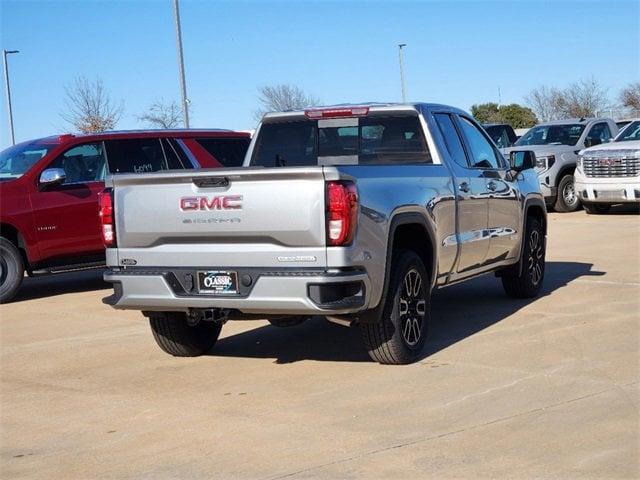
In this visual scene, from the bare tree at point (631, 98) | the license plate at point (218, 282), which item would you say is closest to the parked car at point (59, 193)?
the license plate at point (218, 282)

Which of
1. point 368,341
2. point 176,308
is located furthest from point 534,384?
point 176,308

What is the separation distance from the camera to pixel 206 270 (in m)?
6.93

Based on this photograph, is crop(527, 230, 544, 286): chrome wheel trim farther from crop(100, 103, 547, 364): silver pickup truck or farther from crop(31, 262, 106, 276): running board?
crop(31, 262, 106, 276): running board

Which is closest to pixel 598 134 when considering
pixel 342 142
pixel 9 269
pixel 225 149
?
pixel 225 149

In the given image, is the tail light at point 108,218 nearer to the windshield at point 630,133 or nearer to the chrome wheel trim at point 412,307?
the chrome wheel trim at point 412,307

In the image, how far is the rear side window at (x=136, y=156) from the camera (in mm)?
12547

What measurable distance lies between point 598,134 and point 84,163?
1355 cm

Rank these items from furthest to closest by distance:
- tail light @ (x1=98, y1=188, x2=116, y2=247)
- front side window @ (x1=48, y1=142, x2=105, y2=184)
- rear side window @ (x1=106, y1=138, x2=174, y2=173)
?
rear side window @ (x1=106, y1=138, x2=174, y2=173) → front side window @ (x1=48, y1=142, x2=105, y2=184) → tail light @ (x1=98, y1=188, x2=116, y2=247)

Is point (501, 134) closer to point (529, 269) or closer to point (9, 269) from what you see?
point (529, 269)

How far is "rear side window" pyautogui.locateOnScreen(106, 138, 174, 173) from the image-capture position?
1255 cm

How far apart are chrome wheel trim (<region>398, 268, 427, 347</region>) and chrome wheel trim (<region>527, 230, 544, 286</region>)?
2862 mm

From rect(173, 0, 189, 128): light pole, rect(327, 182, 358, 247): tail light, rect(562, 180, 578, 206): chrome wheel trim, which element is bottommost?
rect(562, 180, 578, 206): chrome wheel trim

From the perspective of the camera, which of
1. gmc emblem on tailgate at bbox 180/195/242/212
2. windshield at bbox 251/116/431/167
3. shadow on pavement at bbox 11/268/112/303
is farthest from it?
shadow on pavement at bbox 11/268/112/303

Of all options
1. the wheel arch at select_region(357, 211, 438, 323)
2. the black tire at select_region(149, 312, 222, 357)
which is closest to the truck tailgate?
the wheel arch at select_region(357, 211, 438, 323)
